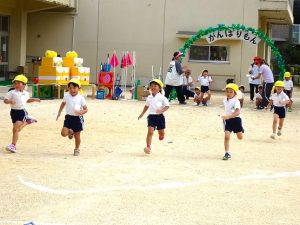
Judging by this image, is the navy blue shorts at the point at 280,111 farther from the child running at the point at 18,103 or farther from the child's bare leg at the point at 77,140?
the child running at the point at 18,103

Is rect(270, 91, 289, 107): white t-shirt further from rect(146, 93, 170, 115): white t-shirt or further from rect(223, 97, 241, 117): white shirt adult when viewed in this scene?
rect(146, 93, 170, 115): white t-shirt

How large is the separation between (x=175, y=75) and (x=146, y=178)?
12398 mm

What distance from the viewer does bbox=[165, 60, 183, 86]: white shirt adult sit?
20531 mm

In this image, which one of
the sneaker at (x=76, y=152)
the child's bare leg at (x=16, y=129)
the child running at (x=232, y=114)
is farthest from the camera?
the child running at (x=232, y=114)

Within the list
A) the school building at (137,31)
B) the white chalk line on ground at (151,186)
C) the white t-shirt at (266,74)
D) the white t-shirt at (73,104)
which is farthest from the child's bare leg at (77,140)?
the school building at (137,31)

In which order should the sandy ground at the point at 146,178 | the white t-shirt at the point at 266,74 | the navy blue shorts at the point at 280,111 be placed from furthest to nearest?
1. the white t-shirt at the point at 266,74
2. the navy blue shorts at the point at 280,111
3. the sandy ground at the point at 146,178

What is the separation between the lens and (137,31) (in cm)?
2939

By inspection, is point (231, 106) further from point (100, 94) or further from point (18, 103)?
point (100, 94)

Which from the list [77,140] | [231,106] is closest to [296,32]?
[231,106]

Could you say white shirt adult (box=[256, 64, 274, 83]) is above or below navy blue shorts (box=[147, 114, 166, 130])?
above

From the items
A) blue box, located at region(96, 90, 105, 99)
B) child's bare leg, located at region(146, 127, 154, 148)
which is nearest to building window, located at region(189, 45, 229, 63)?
blue box, located at region(96, 90, 105, 99)

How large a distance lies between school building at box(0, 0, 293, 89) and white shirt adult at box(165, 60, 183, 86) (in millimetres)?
8267

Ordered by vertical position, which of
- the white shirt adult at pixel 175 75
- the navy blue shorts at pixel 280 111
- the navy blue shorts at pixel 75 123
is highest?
the white shirt adult at pixel 175 75

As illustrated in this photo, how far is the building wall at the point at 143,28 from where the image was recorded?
28859 mm
